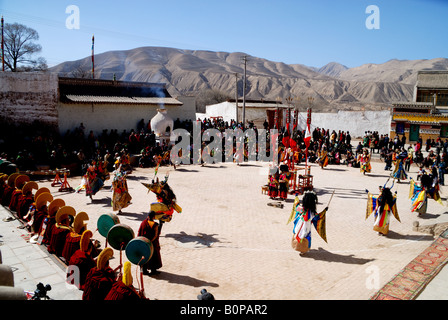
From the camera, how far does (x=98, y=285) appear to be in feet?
17.7

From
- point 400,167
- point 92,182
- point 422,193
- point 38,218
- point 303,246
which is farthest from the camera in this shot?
point 400,167

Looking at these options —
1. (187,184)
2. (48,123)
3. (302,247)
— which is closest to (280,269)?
(302,247)

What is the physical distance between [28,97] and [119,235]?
1811 cm

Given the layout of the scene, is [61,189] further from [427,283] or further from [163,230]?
[427,283]

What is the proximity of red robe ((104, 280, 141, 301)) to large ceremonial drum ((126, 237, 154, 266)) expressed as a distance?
60cm

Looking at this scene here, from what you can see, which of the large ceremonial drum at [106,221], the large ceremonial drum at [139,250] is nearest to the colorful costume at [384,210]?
the large ceremonial drum at [139,250]

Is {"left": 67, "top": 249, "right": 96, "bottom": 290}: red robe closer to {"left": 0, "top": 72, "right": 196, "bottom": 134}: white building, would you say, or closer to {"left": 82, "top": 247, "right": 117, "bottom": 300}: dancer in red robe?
{"left": 82, "top": 247, "right": 117, "bottom": 300}: dancer in red robe

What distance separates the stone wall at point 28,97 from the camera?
19953 millimetres

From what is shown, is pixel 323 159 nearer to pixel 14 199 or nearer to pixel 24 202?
pixel 24 202

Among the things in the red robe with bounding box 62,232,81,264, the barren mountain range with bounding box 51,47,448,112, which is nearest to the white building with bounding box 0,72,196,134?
the red robe with bounding box 62,232,81,264

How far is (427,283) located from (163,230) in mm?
6709

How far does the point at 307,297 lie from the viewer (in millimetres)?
6387

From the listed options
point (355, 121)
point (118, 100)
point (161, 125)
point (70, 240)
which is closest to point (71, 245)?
point (70, 240)

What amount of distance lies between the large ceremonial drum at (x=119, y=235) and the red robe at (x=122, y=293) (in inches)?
47.1
